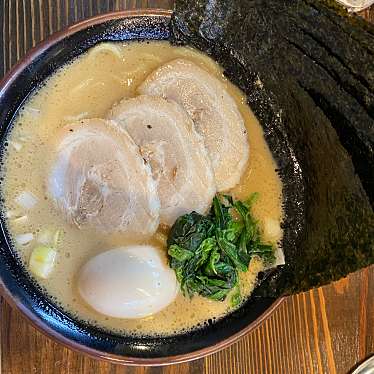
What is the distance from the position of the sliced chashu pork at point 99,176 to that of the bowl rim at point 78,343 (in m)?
0.23

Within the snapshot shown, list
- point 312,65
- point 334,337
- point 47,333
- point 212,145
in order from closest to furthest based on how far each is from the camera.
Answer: point 47,333 < point 312,65 < point 212,145 < point 334,337

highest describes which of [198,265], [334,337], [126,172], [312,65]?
[312,65]

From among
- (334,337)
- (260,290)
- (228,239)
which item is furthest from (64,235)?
(334,337)

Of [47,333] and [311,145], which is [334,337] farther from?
[47,333]

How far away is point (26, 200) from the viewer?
1.68m

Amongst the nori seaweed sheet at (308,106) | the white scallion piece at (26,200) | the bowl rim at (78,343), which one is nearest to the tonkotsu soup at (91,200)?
the white scallion piece at (26,200)

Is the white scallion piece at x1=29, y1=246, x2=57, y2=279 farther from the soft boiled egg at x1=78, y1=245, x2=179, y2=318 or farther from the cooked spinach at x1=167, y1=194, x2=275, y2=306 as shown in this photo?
the cooked spinach at x1=167, y1=194, x2=275, y2=306

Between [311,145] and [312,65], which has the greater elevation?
[312,65]

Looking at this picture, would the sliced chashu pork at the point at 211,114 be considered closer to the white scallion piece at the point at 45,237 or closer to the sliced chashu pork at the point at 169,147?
the sliced chashu pork at the point at 169,147

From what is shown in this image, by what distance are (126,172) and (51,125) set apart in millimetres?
281

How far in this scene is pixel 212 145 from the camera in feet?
5.95

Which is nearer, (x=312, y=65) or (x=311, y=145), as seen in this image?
(x=312, y=65)

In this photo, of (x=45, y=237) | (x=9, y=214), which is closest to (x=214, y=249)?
(x=45, y=237)

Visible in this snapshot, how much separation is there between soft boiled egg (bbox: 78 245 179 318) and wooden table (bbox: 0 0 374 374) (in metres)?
0.23
